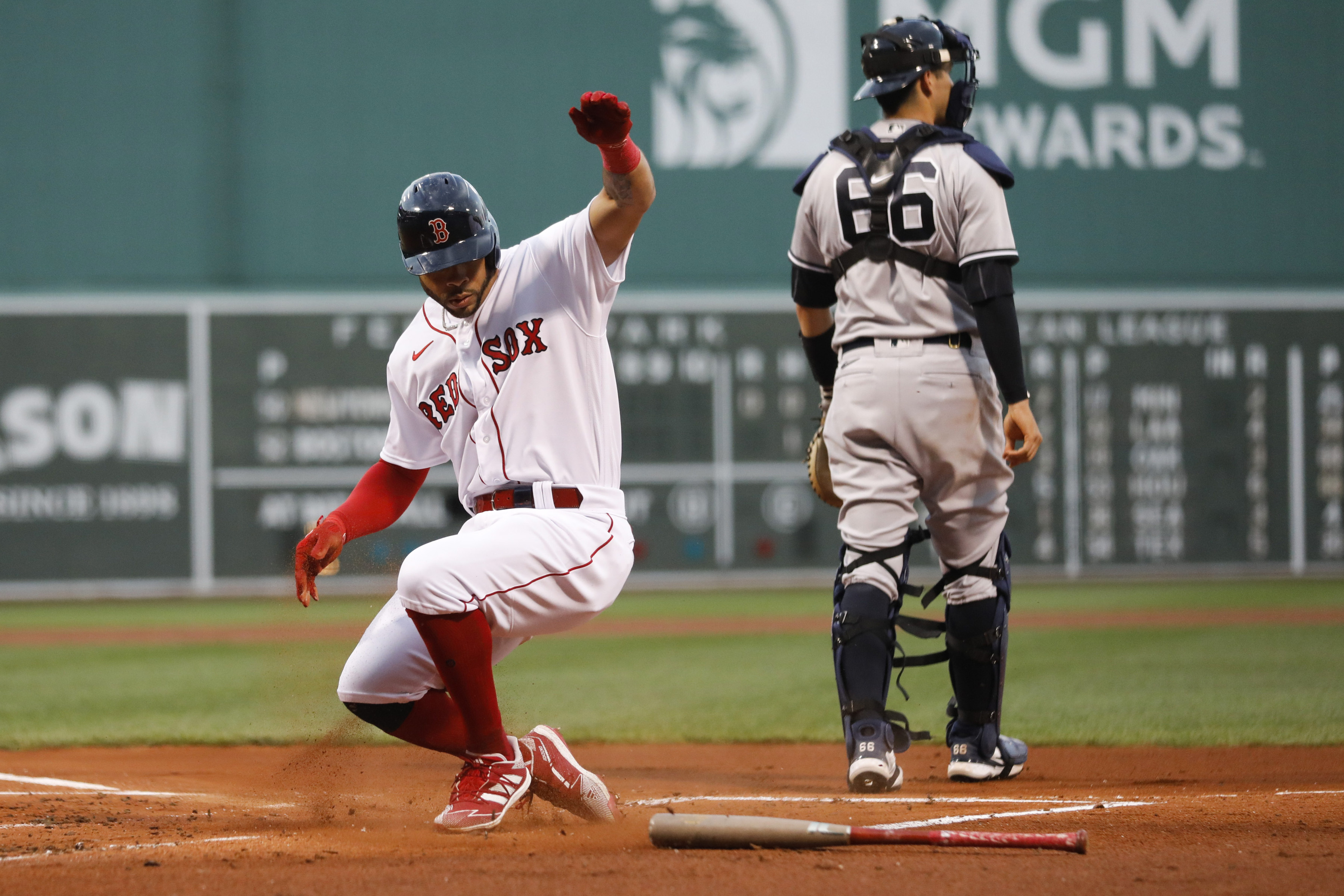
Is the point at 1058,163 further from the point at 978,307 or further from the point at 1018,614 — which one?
the point at 978,307

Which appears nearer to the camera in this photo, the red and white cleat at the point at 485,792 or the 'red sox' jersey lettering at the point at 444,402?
the red and white cleat at the point at 485,792

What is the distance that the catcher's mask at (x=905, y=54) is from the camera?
11.5ft

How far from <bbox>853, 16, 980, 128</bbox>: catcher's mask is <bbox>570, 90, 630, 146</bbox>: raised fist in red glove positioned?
0.89 metres

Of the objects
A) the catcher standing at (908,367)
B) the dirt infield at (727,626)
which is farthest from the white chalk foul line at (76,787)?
the dirt infield at (727,626)

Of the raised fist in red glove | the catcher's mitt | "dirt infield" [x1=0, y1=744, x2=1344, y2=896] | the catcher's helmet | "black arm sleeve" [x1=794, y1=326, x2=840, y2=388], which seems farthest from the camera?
the catcher's mitt

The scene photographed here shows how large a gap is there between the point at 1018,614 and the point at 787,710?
471cm

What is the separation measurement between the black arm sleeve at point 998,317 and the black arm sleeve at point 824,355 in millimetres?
464

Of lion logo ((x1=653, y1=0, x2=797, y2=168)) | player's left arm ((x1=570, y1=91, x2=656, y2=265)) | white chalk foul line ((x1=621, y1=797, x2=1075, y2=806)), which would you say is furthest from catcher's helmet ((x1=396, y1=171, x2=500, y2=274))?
lion logo ((x1=653, y1=0, x2=797, y2=168))

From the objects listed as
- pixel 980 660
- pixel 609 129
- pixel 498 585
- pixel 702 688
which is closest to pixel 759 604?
pixel 702 688

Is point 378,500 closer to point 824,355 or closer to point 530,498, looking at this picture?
point 530,498

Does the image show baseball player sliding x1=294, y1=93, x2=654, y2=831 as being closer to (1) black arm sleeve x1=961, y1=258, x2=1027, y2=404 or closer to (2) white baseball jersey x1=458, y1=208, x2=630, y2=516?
(2) white baseball jersey x1=458, y1=208, x2=630, y2=516

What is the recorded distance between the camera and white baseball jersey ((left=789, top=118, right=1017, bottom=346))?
3344mm

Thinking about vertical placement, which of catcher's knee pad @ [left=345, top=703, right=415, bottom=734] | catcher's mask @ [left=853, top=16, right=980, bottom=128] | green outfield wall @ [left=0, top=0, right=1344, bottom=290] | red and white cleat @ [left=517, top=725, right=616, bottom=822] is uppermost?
green outfield wall @ [left=0, top=0, right=1344, bottom=290]

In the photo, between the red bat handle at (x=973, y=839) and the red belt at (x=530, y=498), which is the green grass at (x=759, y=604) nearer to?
the red belt at (x=530, y=498)
